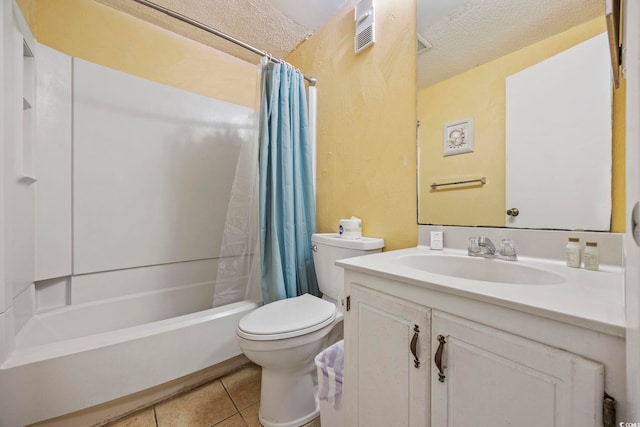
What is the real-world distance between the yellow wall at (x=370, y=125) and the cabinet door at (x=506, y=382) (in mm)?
675

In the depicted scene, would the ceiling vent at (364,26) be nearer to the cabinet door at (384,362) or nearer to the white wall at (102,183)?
the white wall at (102,183)

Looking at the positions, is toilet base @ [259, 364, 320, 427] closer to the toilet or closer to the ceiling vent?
the toilet

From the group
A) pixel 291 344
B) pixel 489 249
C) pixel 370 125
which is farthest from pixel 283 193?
pixel 489 249

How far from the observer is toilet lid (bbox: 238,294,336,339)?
0.96 metres

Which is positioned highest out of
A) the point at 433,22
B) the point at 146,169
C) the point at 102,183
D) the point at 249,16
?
the point at 249,16

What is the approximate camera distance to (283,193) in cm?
143

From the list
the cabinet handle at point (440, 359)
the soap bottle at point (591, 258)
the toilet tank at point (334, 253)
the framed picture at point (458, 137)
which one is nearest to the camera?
the cabinet handle at point (440, 359)

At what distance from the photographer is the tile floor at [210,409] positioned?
1.09 metres

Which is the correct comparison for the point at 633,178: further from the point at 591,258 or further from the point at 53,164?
the point at 53,164

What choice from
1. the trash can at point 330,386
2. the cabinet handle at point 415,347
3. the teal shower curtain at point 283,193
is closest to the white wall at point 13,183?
the teal shower curtain at point 283,193

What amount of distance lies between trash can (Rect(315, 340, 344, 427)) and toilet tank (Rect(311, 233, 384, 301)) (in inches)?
12.5

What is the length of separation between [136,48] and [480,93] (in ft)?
6.80

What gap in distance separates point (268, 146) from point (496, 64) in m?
1.12

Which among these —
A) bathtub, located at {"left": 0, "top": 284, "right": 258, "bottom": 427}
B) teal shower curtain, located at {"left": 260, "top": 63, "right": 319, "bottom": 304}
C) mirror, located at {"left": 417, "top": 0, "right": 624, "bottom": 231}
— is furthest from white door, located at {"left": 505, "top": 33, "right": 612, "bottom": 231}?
bathtub, located at {"left": 0, "top": 284, "right": 258, "bottom": 427}
